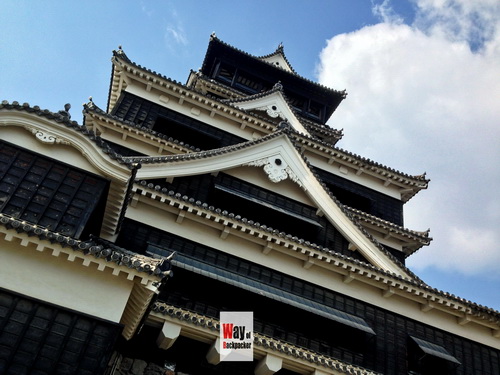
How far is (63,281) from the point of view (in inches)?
296

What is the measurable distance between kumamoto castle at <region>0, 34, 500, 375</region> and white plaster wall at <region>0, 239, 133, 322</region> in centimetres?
2

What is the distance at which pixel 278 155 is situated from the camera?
14.8 metres

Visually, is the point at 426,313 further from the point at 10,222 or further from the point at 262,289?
the point at 10,222

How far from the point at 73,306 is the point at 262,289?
5215 mm

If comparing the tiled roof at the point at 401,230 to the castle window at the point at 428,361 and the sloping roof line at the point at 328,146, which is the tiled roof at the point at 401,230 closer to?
the sloping roof line at the point at 328,146

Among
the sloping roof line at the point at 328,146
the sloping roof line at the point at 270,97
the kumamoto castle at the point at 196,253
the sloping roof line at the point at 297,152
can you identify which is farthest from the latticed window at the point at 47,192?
the sloping roof line at the point at 270,97

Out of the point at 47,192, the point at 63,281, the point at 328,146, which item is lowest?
the point at 63,281

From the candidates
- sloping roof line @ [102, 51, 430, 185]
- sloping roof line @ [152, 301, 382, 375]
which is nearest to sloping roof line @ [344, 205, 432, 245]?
sloping roof line @ [102, 51, 430, 185]

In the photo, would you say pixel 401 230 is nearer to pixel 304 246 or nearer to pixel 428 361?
pixel 428 361

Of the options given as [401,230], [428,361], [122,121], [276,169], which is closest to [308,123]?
[401,230]

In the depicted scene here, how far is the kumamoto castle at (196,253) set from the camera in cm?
738

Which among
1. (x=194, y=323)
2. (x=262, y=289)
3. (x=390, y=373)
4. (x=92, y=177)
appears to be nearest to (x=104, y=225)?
(x=92, y=177)

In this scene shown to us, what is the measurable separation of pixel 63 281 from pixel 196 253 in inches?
177

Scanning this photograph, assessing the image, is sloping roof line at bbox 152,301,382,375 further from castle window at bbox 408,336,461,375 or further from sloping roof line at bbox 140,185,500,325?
sloping roof line at bbox 140,185,500,325
